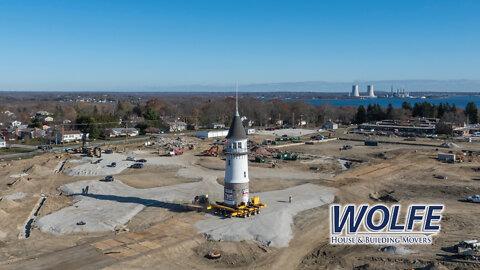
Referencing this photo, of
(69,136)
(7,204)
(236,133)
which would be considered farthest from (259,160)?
(69,136)

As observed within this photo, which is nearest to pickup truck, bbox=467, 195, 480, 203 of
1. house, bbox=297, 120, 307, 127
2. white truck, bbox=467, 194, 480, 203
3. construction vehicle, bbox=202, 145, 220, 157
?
white truck, bbox=467, 194, 480, 203

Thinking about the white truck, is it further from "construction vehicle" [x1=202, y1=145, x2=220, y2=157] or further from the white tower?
"construction vehicle" [x1=202, y1=145, x2=220, y2=157]

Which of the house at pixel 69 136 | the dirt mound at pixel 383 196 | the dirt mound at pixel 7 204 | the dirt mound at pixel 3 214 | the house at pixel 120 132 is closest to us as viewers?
the dirt mound at pixel 3 214

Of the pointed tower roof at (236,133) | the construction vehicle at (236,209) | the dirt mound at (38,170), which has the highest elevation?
the pointed tower roof at (236,133)

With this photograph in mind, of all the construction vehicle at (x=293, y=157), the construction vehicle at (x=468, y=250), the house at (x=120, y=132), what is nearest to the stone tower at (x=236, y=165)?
the construction vehicle at (x=468, y=250)

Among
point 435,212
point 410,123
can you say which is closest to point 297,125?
point 410,123

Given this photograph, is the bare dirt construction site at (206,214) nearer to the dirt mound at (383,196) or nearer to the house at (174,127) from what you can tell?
the dirt mound at (383,196)

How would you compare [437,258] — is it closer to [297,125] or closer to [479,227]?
[479,227]

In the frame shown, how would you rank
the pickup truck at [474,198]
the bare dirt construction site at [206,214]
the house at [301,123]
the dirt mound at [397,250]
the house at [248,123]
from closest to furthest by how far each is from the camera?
1. the bare dirt construction site at [206,214]
2. the dirt mound at [397,250]
3. the pickup truck at [474,198]
4. the house at [301,123]
5. the house at [248,123]
